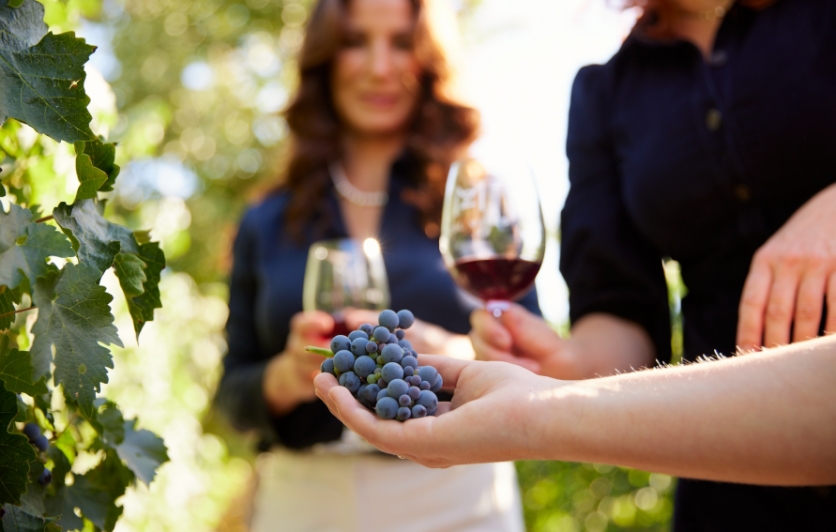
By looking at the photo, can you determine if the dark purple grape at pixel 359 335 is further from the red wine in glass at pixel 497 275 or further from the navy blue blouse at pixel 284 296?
the navy blue blouse at pixel 284 296

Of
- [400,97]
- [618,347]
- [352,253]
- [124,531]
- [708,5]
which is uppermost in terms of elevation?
[708,5]

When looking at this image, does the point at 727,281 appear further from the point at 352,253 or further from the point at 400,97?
the point at 400,97

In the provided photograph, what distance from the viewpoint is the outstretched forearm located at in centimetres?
89

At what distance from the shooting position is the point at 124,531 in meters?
3.77

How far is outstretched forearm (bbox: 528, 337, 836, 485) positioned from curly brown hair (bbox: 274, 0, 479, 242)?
2.09m

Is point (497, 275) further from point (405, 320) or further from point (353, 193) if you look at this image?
point (353, 193)

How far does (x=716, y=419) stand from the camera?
2.99ft

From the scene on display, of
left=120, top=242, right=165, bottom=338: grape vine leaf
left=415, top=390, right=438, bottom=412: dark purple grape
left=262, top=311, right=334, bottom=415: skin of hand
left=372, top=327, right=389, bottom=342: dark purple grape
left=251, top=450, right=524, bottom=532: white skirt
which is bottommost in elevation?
left=251, top=450, right=524, bottom=532: white skirt

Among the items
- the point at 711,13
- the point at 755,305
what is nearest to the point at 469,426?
the point at 755,305

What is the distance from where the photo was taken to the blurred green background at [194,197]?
306 cm

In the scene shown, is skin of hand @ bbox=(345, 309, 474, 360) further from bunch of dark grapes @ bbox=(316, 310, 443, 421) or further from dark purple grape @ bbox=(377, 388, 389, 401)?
dark purple grape @ bbox=(377, 388, 389, 401)

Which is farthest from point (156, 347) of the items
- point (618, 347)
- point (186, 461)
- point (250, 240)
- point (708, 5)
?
point (708, 5)

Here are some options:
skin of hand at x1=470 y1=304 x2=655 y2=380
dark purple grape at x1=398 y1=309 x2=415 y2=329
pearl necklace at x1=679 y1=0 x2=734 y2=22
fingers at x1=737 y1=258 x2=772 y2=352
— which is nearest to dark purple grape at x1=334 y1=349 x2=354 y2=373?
dark purple grape at x1=398 y1=309 x2=415 y2=329

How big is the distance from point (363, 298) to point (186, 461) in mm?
3525
